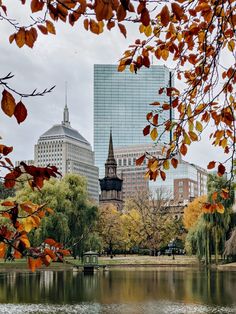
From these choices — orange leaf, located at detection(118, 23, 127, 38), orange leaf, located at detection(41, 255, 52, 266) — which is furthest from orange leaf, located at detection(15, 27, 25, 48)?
orange leaf, located at detection(41, 255, 52, 266)

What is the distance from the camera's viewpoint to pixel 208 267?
3956 cm

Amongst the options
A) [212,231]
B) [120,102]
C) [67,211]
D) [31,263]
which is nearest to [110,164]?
[67,211]

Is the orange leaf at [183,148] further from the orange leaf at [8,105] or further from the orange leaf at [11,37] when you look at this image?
the orange leaf at [8,105]

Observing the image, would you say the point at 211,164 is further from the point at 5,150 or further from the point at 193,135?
the point at 5,150

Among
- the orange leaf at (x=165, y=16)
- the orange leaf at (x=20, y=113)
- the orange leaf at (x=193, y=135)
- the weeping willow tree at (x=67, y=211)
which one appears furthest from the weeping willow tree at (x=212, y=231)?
the orange leaf at (x=20, y=113)

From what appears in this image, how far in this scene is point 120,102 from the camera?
192 metres

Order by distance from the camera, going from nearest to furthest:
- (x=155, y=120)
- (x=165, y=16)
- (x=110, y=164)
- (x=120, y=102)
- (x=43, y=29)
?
(x=165, y=16) < (x=43, y=29) < (x=155, y=120) < (x=110, y=164) < (x=120, y=102)

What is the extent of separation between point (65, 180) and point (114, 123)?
145407 mm

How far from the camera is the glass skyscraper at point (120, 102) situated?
189 meters

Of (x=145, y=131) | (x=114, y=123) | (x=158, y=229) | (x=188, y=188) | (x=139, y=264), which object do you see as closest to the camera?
(x=145, y=131)

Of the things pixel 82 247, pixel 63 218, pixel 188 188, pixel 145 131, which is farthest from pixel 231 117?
pixel 188 188

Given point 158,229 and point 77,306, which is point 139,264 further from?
point 77,306

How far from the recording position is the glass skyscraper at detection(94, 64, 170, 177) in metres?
189

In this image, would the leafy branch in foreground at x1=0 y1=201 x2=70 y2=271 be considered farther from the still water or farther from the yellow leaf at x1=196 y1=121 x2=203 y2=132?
the still water
